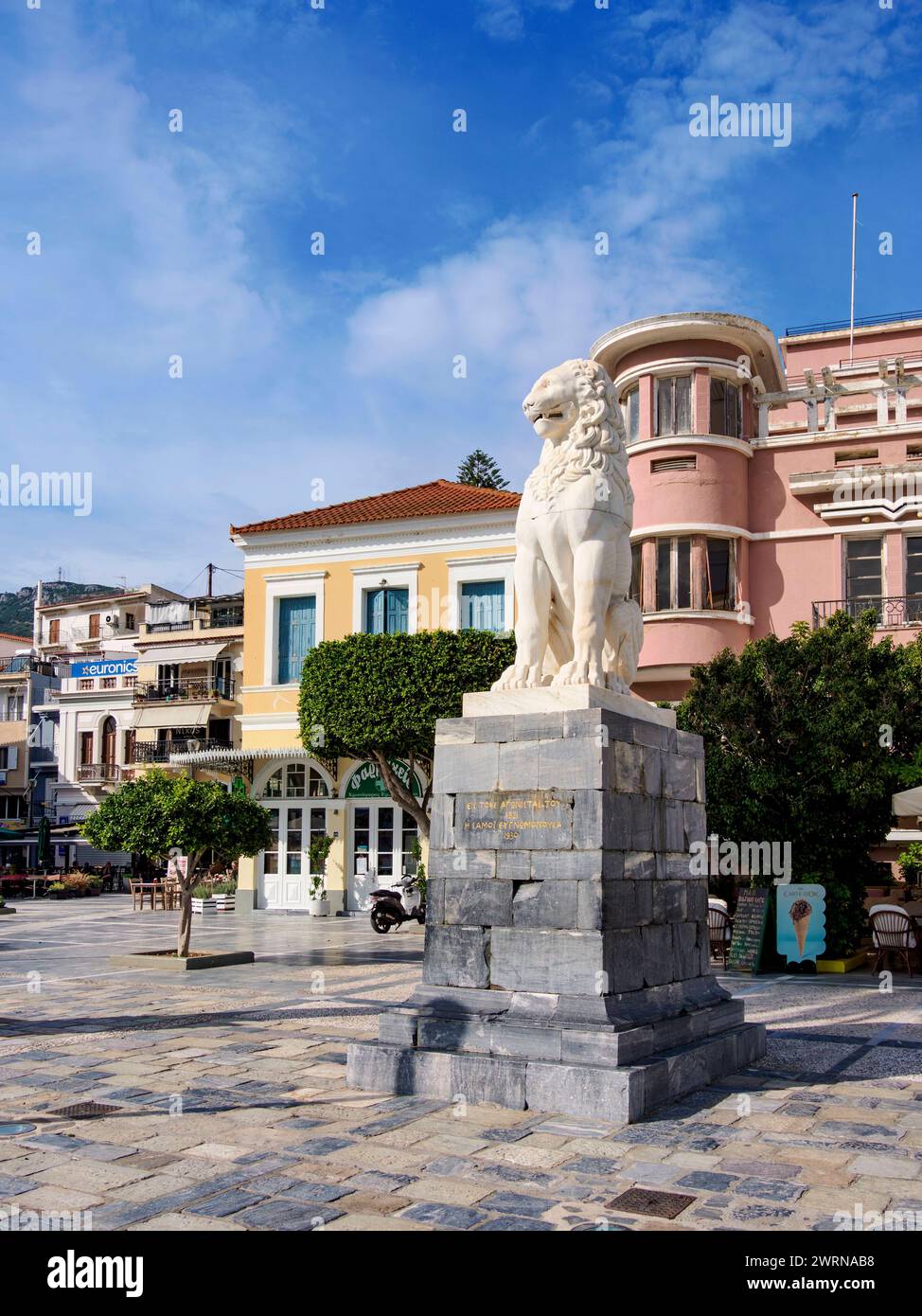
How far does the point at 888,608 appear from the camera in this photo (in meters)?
21.4

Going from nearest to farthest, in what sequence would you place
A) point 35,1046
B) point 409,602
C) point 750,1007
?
point 35,1046
point 750,1007
point 409,602

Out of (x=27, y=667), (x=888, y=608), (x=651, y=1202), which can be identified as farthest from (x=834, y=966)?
(x=27, y=667)

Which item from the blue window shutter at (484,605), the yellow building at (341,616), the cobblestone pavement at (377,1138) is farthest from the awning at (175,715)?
the cobblestone pavement at (377,1138)

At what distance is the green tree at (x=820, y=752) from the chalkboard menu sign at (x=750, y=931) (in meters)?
0.86

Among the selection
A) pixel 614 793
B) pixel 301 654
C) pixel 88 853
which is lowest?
pixel 88 853

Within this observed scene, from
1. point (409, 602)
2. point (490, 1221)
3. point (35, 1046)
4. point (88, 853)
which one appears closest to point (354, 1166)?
point (490, 1221)

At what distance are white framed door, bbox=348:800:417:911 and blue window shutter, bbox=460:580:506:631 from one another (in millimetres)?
4469

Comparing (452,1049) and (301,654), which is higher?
(301,654)

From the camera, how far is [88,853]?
47.2 meters

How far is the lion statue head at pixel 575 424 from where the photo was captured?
7.89 m

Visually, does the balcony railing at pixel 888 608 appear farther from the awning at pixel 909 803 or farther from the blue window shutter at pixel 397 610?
the blue window shutter at pixel 397 610

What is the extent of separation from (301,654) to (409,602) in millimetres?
3008

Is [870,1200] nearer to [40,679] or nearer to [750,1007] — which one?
[750,1007]

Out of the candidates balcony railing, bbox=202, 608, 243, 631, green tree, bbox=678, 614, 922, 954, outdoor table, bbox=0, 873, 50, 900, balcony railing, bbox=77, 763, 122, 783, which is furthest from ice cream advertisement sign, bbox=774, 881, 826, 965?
balcony railing, bbox=77, 763, 122, 783
